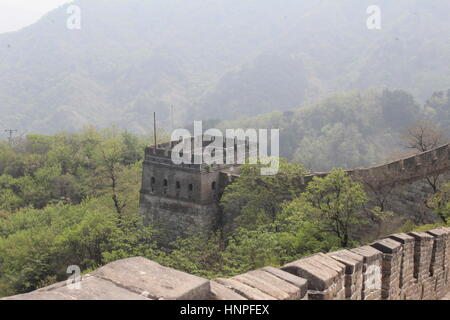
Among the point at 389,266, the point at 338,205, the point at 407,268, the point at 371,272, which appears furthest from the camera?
the point at 338,205

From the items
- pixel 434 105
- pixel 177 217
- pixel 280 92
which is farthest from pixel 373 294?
pixel 280 92

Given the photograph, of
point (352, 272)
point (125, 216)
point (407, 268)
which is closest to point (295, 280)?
point (352, 272)

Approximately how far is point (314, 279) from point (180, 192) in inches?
706

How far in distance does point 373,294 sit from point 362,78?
11502 cm

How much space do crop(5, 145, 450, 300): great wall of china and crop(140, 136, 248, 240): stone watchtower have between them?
13.8 m

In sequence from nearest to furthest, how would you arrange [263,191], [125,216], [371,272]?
1. [371,272]
2. [263,191]
3. [125,216]

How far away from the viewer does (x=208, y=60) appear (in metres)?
163

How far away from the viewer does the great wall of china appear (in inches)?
160

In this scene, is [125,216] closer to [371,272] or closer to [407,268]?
[407,268]

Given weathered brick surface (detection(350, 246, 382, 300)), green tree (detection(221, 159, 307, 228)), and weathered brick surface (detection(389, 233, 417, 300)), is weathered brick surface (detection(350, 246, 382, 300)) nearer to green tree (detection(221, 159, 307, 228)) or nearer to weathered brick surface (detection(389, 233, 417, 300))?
weathered brick surface (detection(389, 233, 417, 300))

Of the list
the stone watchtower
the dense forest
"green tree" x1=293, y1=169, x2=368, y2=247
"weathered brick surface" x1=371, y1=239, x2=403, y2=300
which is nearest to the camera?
"weathered brick surface" x1=371, y1=239, x2=403, y2=300

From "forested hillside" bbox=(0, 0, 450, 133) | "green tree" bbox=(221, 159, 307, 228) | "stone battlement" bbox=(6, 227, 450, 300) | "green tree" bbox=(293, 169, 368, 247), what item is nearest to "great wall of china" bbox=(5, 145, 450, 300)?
"stone battlement" bbox=(6, 227, 450, 300)

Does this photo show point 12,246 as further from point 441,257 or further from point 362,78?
point 362,78

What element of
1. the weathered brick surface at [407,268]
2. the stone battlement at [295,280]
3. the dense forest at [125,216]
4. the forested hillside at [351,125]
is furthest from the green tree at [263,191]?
the forested hillside at [351,125]
